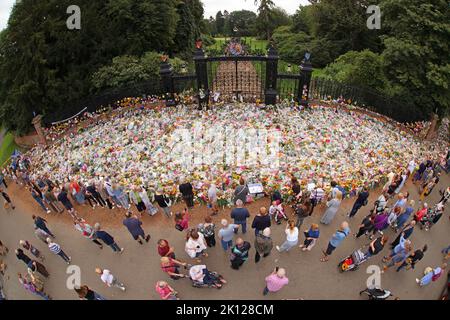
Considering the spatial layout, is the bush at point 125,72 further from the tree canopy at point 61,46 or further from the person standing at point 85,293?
the person standing at point 85,293

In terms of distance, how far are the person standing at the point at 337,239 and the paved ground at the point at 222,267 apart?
22 centimetres

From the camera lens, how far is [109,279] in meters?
6.78

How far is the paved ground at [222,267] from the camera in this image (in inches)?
290

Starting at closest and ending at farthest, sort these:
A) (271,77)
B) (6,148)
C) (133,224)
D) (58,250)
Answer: (133,224)
(58,250)
(271,77)
(6,148)

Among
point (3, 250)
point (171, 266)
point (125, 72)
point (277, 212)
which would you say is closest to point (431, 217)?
point (277, 212)

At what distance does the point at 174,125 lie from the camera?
13.2m

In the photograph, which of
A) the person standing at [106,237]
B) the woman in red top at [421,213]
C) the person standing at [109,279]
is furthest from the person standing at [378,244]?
the person standing at [106,237]

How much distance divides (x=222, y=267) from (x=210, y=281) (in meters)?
0.76

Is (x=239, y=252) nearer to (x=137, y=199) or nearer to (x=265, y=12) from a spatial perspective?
(x=137, y=199)

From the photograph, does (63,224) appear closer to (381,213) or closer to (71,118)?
(71,118)

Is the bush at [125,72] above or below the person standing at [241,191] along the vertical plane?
above

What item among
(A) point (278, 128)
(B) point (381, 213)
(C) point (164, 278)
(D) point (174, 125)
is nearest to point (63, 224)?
(C) point (164, 278)

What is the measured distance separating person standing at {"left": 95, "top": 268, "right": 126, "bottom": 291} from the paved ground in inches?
9.7

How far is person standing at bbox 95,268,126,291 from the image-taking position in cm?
660
